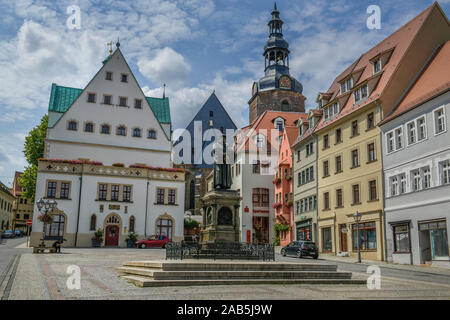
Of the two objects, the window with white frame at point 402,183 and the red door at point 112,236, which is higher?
the window with white frame at point 402,183

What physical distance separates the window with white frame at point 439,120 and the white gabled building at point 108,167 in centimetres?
2961

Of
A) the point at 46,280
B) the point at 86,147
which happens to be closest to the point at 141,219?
the point at 86,147

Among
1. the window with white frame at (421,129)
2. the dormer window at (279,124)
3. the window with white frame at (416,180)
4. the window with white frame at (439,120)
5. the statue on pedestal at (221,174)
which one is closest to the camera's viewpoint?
the statue on pedestal at (221,174)

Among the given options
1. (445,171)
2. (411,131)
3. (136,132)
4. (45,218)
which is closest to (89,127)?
(136,132)

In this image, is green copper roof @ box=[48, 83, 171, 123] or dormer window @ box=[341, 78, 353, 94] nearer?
dormer window @ box=[341, 78, 353, 94]

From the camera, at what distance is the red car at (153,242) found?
42906mm

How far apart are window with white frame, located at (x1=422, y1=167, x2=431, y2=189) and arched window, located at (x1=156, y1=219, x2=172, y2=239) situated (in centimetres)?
2839

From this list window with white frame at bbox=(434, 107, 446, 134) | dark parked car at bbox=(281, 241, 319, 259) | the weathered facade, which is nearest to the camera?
the weathered facade

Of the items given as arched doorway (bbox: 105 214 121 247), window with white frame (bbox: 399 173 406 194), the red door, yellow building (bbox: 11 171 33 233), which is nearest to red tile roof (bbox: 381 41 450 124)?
window with white frame (bbox: 399 173 406 194)

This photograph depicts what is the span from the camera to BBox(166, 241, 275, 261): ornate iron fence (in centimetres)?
1753

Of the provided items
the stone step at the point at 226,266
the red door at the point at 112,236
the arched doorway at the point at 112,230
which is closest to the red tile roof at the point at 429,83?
the stone step at the point at 226,266

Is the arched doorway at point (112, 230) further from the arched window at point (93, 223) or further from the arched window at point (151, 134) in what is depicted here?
the arched window at point (151, 134)

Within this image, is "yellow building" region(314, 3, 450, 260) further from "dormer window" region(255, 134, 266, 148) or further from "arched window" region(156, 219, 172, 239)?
"dormer window" region(255, 134, 266, 148)
